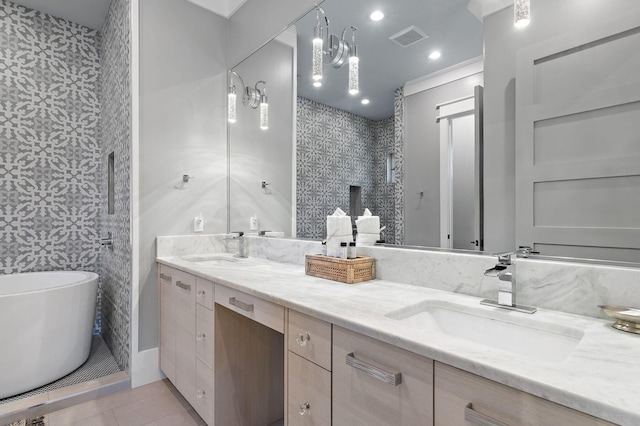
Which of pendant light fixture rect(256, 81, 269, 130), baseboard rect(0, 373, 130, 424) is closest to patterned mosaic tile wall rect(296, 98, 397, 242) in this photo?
pendant light fixture rect(256, 81, 269, 130)

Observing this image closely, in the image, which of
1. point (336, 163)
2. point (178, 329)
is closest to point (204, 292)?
point (178, 329)

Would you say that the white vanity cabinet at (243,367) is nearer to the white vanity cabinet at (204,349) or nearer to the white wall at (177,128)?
the white vanity cabinet at (204,349)

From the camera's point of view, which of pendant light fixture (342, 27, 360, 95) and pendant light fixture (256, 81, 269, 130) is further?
pendant light fixture (256, 81, 269, 130)

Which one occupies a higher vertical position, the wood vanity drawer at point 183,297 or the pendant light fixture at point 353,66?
the pendant light fixture at point 353,66

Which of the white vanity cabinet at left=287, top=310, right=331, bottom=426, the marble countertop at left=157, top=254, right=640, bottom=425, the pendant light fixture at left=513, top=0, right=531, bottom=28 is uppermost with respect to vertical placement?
the pendant light fixture at left=513, top=0, right=531, bottom=28

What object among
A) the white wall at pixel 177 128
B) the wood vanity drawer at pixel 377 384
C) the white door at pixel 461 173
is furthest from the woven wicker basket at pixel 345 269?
the white wall at pixel 177 128

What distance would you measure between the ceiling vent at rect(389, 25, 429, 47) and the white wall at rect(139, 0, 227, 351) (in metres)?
1.57

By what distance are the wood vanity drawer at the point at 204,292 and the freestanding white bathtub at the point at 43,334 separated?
1123 mm

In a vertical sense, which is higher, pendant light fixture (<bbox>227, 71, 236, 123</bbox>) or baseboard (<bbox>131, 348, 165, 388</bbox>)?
pendant light fixture (<bbox>227, 71, 236, 123</bbox>)

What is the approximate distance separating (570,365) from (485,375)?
0.16m

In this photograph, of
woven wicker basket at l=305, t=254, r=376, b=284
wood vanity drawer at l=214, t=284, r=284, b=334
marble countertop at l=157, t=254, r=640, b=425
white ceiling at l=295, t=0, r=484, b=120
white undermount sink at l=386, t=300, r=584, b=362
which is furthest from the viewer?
woven wicker basket at l=305, t=254, r=376, b=284

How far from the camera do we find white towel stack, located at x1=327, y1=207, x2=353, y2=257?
1.58 meters

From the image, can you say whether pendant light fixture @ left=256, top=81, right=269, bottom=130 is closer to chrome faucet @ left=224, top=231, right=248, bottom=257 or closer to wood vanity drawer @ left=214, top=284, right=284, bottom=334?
chrome faucet @ left=224, top=231, right=248, bottom=257

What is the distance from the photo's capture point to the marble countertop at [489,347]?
0.53 m
